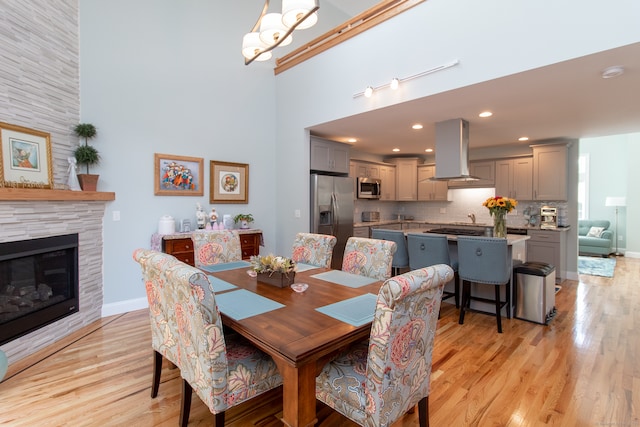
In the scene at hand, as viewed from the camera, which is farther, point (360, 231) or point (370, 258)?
point (360, 231)

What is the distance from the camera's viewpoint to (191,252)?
3.88 m

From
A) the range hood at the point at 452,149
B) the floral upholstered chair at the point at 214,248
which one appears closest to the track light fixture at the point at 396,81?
the range hood at the point at 452,149

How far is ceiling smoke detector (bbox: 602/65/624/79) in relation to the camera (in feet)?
8.20

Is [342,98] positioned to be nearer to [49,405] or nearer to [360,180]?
[360,180]

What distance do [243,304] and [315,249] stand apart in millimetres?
1300

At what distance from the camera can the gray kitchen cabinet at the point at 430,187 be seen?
6.61 meters

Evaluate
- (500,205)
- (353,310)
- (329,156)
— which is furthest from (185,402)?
(329,156)

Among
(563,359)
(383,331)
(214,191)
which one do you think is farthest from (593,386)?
(214,191)

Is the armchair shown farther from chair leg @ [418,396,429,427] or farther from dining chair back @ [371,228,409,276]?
chair leg @ [418,396,429,427]

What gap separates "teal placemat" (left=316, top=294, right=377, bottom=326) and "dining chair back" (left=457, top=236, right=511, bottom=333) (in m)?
1.93

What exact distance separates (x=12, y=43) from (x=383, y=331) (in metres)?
3.77

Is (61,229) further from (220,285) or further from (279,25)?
(279,25)

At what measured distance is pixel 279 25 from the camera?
7.30 feet

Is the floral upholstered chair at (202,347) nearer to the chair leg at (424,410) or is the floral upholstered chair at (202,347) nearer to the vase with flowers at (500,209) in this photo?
the chair leg at (424,410)
